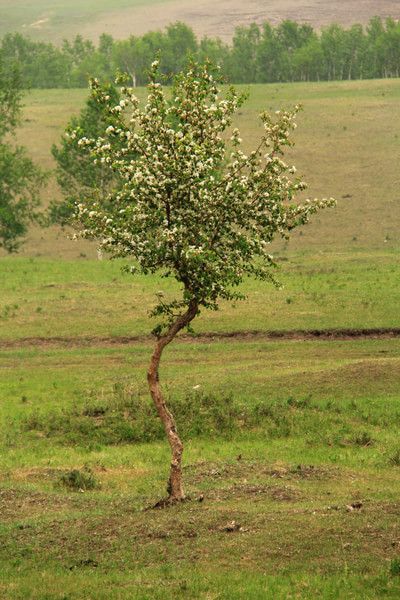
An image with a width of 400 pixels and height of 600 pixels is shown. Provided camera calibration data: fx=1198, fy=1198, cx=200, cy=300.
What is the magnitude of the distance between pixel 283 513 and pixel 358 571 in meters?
3.50

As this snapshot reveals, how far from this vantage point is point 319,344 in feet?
139

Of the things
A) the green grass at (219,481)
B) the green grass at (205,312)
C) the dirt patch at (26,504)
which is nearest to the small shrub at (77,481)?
the green grass at (219,481)

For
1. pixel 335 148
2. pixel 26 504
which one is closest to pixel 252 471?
pixel 26 504

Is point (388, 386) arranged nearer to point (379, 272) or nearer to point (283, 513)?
point (283, 513)

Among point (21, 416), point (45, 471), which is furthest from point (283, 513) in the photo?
point (21, 416)

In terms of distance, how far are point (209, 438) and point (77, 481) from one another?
17.7ft

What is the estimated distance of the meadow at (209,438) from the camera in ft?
58.5

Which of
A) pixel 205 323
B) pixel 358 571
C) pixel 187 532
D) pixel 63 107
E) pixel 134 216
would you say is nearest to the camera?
pixel 358 571

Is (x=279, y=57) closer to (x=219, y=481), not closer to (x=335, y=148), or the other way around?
(x=335, y=148)

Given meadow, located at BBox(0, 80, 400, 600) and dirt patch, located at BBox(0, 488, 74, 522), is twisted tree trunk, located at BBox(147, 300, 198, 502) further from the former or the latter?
dirt patch, located at BBox(0, 488, 74, 522)

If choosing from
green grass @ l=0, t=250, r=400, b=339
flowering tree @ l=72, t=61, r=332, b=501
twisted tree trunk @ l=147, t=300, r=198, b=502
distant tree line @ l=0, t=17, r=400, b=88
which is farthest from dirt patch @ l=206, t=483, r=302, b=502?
distant tree line @ l=0, t=17, r=400, b=88

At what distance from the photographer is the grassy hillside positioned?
85812 mm

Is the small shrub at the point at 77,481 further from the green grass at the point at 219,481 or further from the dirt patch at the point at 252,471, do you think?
the dirt patch at the point at 252,471

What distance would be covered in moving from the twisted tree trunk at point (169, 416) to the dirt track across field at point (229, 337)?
845 inches
